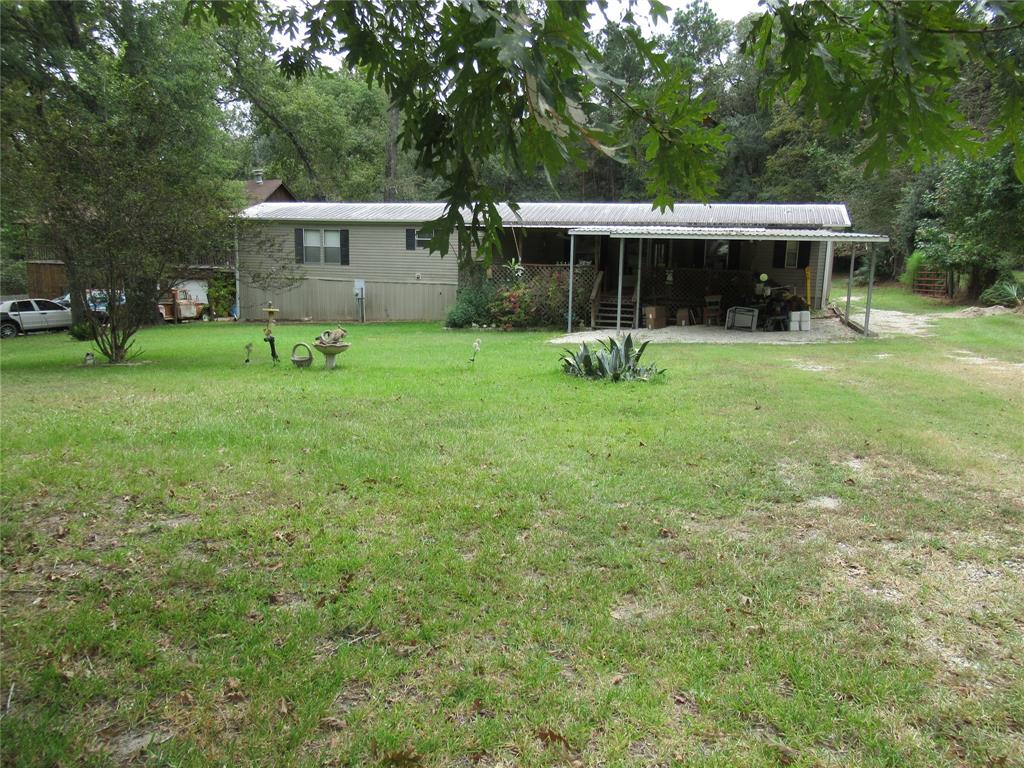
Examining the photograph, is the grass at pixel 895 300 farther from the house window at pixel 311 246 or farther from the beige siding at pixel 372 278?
the house window at pixel 311 246

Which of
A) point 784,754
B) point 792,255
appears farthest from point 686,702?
point 792,255

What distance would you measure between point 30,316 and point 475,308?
15.8 meters

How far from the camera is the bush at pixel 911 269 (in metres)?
28.9

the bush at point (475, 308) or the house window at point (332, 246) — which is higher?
the house window at point (332, 246)

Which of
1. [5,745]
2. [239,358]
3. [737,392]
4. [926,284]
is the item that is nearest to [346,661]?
[5,745]

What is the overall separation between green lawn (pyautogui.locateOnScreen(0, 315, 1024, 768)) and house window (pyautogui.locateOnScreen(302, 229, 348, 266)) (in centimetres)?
1764

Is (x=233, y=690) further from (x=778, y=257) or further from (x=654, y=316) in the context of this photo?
(x=778, y=257)

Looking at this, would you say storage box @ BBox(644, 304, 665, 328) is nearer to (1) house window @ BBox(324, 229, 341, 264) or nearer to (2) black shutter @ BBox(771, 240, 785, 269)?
(2) black shutter @ BBox(771, 240, 785, 269)

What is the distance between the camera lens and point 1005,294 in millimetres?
22297

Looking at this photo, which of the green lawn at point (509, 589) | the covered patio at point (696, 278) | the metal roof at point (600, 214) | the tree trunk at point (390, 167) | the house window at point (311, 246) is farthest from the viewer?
the tree trunk at point (390, 167)

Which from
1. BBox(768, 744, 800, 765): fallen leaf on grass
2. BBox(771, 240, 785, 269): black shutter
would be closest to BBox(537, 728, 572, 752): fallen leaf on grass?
BBox(768, 744, 800, 765): fallen leaf on grass

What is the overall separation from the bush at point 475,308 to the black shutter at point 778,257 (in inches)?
345

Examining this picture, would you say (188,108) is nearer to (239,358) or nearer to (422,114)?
(239,358)

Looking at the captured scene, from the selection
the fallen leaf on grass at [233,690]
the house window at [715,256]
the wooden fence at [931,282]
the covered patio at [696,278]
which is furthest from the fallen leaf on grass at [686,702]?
the wooden fence at [931,282]
